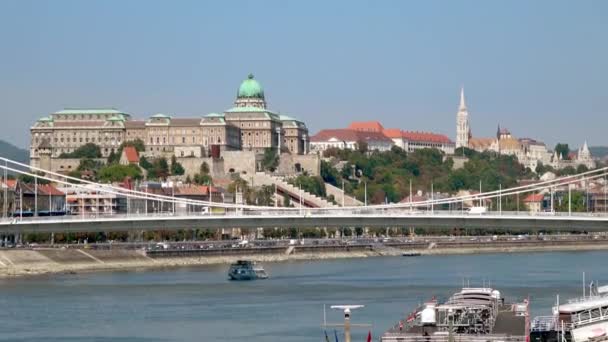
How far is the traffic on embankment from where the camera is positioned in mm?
68750

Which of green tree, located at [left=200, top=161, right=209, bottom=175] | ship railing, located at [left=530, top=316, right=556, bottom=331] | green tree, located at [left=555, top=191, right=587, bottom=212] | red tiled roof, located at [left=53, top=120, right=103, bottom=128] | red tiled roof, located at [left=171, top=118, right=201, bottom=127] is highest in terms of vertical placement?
red tiled roof, located at [left=53, top=120, right=103, bottom=128]

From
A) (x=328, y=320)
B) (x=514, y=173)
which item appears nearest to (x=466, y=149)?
(x=514, y=173)

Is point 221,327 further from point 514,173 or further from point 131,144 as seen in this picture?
point 514,173

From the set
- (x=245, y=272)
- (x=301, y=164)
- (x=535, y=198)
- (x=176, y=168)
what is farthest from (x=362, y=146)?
(x=245, y=272)

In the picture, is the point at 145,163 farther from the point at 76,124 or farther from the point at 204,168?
the point at 76,124

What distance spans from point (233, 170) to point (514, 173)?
4508cm

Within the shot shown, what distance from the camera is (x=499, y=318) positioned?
32.6m

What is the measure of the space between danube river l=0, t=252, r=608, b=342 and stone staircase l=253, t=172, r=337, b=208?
40.6 m

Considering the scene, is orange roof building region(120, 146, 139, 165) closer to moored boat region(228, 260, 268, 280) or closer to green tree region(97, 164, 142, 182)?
green tree region(97, 164, 142, 182)

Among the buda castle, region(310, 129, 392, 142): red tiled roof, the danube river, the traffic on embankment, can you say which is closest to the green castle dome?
the buda castle

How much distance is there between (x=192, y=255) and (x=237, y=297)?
88.0 feet

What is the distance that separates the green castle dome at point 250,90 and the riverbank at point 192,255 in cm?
5841

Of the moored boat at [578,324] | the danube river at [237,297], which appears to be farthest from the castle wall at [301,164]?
the moored boat at [578,324]

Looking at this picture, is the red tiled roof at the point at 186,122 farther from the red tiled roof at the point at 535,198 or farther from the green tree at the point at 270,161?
the red tiled roof at the point at 535,198
